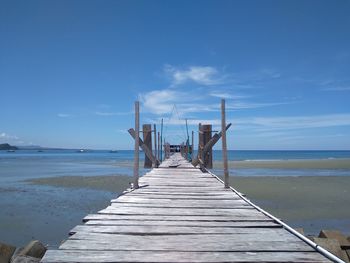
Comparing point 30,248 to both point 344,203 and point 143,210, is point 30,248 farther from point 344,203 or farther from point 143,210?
point 344,203

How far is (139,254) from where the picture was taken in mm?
3564

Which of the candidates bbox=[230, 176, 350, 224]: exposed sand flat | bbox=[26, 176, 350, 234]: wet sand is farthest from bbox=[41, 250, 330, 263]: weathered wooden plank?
bbox=[230, 176, 350, 224]: exposed sand flat

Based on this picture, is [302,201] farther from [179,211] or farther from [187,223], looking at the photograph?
[187,223]

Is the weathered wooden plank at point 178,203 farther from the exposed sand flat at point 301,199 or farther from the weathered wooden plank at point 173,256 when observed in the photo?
the exposed sand flat at point 301,199

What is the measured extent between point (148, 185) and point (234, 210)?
12.2ft

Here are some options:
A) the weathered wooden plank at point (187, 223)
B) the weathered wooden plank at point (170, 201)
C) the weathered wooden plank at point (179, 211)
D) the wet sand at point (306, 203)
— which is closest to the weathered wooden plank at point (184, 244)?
the weathered wooden plank at point (187, 223)

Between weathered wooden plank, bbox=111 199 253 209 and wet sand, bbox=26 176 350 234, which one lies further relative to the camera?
wet sand, bbox=26 176 350 234

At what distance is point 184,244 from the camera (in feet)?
12.7

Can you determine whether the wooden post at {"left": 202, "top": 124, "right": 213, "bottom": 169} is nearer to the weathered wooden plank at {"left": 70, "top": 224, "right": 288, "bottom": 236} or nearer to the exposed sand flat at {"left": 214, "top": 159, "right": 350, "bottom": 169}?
the weathered wooden plank at {"left": 70, "top": 224, "right": 288, "bottom": 236}

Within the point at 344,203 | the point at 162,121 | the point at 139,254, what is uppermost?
the point at 162,121

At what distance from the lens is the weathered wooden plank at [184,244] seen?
3.73 meters

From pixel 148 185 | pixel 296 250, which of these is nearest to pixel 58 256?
pixel 296 250

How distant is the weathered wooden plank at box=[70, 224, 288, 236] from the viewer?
4344mm

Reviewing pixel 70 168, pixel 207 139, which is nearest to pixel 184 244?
pixel 207 139
